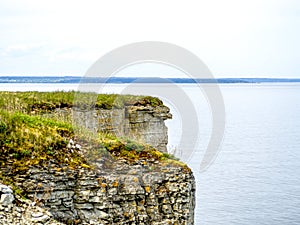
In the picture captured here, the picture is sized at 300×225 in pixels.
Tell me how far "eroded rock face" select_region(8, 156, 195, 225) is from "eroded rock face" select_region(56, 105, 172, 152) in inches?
269

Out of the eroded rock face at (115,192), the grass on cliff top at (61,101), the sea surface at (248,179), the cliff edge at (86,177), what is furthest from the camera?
the sea surface at (248,179)

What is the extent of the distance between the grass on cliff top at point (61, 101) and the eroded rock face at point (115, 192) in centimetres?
579

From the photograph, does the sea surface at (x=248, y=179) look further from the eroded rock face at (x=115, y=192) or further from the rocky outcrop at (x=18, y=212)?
the rocky outcrop at (x=18, y=212)

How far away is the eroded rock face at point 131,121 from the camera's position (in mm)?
21719

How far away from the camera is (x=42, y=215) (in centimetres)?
1192

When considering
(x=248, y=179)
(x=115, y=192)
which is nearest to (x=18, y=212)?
(x=115, y=192)

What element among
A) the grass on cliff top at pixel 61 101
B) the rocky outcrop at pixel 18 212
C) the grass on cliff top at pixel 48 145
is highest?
the grass on cliff top at pixel 61 101

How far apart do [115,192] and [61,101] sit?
8353 mm

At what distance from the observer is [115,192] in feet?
46.6

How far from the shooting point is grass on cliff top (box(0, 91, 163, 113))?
1994 centimetres

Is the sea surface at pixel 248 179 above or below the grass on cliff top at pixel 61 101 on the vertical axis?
below

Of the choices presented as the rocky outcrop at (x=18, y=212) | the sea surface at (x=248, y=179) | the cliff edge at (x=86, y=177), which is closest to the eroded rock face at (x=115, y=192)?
the cliff edge at (x=86, y=177)

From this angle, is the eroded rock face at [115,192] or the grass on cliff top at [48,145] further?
the grass on cliff top at [48,145]

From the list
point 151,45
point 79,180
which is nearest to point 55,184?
point 79,180
